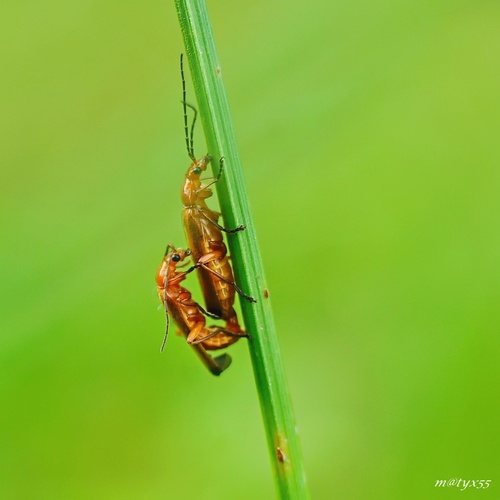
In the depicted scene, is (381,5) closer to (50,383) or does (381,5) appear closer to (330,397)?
(330,397)

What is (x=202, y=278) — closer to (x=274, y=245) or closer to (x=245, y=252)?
(x=245, y=252)

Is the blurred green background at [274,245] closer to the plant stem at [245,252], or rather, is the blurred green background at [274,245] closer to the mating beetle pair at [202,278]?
the mating beetle pair at [202,278]

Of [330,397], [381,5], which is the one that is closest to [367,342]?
[330,397]

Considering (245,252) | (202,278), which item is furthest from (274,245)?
(245,252)

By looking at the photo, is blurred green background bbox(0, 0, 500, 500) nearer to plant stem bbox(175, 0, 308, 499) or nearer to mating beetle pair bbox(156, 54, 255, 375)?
mating beetle pair bbox(156, 54, 255, 375)

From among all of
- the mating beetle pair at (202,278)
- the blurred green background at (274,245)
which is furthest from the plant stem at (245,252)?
the blurred green background at (274,245)
